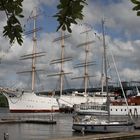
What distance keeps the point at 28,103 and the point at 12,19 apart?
12106cm

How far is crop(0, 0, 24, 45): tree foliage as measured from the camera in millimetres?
4540

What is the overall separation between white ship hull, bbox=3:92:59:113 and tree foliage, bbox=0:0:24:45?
115576mm

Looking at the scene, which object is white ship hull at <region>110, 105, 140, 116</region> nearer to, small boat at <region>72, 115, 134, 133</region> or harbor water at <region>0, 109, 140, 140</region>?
harbor water at <region>0, 109, 140, 140</region>

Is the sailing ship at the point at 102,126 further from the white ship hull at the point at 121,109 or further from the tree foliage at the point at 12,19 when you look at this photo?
the white ship hull at the point at 121,109

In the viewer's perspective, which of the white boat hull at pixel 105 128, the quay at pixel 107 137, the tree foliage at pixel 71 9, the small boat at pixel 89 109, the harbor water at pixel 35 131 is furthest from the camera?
the small boat at pixel 89 109

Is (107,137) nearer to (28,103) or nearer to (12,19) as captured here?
(12,19)

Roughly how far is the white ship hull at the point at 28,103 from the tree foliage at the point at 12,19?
4550 inches

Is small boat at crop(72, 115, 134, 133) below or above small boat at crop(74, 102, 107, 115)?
below

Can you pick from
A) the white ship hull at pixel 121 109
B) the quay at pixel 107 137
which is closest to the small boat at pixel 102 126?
the quay at pixel 107 137

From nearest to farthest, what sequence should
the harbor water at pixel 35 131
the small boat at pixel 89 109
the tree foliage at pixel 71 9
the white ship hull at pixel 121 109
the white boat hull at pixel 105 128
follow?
1. the tree foliage at pixel 71 9
2. the white boat hull at pixel 105 128
3. the harbor water at pixel 35 131
4. the small boat at pixel 89 109
5. the white ship hull at pixel 121 109

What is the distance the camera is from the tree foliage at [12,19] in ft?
14.9

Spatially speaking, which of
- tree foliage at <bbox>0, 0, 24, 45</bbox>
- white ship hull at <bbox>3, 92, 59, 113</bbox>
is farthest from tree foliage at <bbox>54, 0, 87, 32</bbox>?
white ship hull at <bbox>3, 92, 59, 113</bbox>

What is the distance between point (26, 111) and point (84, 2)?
121858 millimetres

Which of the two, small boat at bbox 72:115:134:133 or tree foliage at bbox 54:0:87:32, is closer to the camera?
tree foliage at bbox 54:0:87:32
